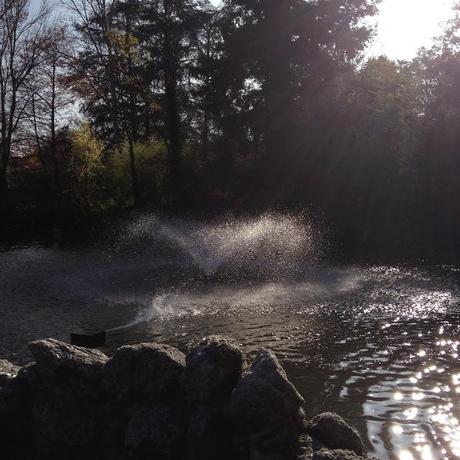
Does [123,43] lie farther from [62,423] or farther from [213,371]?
[213,371]

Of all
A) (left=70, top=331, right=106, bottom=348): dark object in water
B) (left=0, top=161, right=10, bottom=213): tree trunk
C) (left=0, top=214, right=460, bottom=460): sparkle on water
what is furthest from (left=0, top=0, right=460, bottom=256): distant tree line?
(left=70, top=331, right=106, bottom=348): dark object in water

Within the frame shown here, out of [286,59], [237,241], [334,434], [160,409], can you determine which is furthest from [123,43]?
[334,434]

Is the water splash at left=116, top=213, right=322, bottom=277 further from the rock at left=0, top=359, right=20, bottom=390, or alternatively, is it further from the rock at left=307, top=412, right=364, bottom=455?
the rock at left=307, top=412, right=364, bottom=455

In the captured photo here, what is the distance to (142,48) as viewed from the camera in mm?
34969

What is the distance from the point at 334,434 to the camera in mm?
5793

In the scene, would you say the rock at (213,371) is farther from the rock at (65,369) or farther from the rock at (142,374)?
the rock at (65,369)

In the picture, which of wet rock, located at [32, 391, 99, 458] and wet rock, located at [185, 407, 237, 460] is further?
wet rock, located at [32, 391, 99, 458]

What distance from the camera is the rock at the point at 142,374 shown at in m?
6.29

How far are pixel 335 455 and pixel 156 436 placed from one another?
1.90m

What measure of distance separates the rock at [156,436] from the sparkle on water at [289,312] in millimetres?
2062

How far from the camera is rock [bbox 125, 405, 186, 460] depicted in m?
5.89

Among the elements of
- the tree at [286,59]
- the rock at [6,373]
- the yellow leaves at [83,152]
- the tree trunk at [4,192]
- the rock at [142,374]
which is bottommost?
the rock at [6,373]

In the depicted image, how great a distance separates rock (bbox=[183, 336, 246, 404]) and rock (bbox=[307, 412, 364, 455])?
101 cm

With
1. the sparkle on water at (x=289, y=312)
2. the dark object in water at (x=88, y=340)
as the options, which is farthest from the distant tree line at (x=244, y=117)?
the dark object in water at (x=88, y=340)
